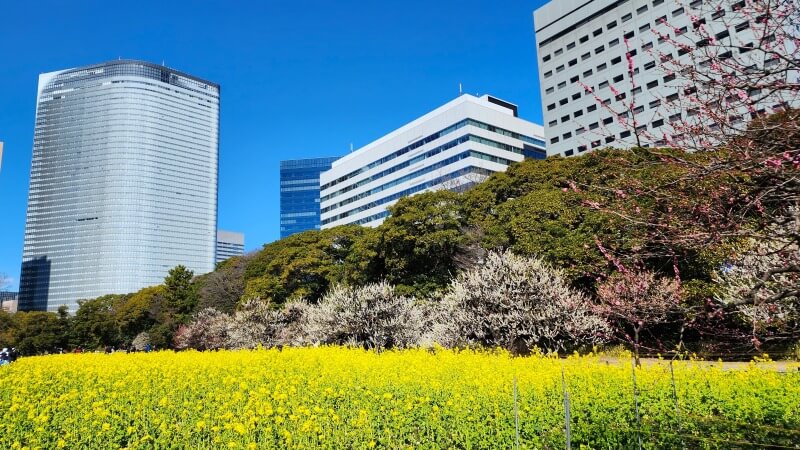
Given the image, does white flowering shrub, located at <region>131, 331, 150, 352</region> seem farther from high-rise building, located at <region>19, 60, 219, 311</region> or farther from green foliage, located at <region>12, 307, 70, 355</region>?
high-rise building, located at <region>19, 60, 219, 311</region>

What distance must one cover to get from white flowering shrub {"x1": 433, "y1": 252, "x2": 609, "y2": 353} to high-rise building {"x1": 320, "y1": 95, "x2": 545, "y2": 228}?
3679 centimetres

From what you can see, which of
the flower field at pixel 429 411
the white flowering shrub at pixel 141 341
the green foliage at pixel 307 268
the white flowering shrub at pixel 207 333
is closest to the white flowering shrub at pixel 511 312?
the flower field at pixel 429 411

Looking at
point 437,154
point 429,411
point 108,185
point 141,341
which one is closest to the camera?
point 429,411

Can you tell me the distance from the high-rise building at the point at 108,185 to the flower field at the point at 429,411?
14065 cm

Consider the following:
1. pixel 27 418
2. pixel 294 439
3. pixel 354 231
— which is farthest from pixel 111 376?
pixel 354 231

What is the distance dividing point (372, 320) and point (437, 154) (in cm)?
4659

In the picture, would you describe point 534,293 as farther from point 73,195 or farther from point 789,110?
point 73,195

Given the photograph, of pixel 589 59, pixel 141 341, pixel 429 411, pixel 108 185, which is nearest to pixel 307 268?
pixel 141 341

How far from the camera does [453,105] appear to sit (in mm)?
64250

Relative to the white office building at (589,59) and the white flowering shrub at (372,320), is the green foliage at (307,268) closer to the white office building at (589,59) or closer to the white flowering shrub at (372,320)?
the white flowering shrub at (372,320)

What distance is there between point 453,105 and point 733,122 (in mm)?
63211

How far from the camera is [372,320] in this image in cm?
2183

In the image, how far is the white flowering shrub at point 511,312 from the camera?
1596 centimetres

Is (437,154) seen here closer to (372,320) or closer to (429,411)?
(372,320)
